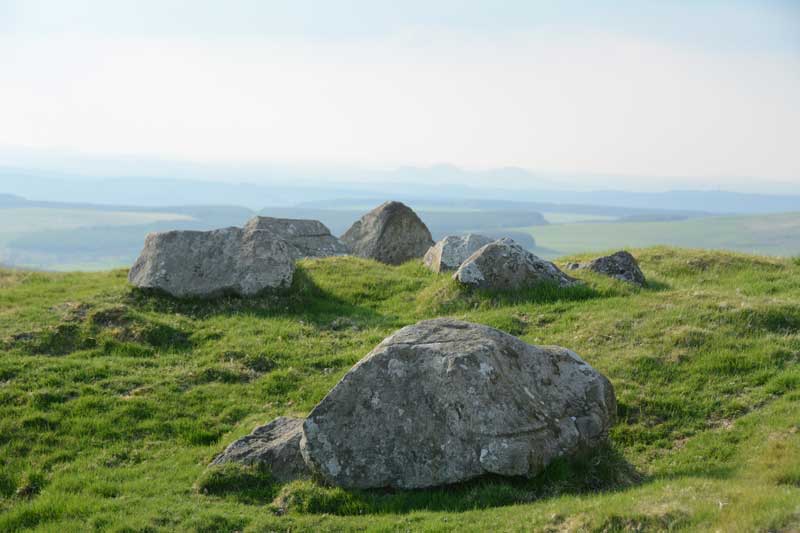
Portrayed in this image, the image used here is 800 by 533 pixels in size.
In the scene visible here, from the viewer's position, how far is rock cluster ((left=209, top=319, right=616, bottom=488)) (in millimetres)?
12047

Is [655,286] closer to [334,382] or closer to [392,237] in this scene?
[334,382]

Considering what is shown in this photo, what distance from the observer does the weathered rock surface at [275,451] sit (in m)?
13.0

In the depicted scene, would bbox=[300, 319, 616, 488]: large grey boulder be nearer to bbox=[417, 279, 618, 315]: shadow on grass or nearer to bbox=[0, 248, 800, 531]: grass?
bbox=[0, 248, 800, 531]: grass

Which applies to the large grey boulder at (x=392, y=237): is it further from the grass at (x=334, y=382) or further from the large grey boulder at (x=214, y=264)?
the large grey boulder at (x=214, y=264)

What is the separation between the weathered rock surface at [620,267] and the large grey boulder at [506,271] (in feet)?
6.93

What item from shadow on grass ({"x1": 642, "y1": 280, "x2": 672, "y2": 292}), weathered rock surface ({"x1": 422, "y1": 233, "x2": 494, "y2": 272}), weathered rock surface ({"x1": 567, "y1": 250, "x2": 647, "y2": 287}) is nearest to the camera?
shadow on grass ({"x1": 642, "y1": 280, "x2": 672, "y2": 292})

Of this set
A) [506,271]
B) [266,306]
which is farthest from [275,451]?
[506,271]

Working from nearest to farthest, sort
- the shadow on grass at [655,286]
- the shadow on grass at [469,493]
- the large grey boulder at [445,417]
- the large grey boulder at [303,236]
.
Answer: the shadow on grass at [469,493], the large grey boulder at [445,417], the shadow on grass at [655,286], the large grey boulder at [303,236]

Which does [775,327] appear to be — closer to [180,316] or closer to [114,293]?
→ [180,316]

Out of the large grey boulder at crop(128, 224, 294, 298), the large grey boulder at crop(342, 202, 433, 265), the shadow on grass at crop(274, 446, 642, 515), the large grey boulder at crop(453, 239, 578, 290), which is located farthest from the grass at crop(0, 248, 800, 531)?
the large grey boulder at crop(342, 202, 433, 265)

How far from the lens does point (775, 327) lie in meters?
18.0

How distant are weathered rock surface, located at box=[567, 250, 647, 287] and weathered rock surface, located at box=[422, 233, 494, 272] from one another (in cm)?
→ 562

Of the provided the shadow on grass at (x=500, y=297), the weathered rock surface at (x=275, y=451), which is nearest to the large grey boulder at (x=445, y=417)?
the weathered rock surface at (x=275, y=451)

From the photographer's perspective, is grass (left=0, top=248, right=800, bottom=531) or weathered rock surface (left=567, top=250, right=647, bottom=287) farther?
weathered rock surface (left=567, top=250, right=647, bottom=287)
